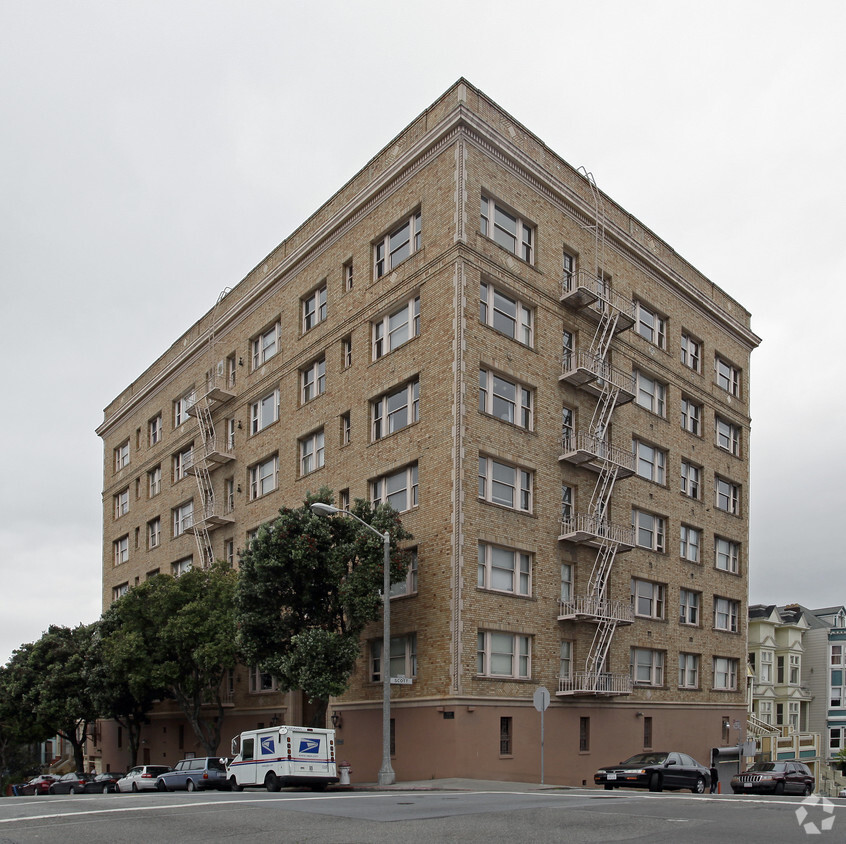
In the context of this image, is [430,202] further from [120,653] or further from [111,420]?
[111,420]

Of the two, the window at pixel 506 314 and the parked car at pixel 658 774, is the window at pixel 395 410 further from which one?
the parked car at pixel 658 774

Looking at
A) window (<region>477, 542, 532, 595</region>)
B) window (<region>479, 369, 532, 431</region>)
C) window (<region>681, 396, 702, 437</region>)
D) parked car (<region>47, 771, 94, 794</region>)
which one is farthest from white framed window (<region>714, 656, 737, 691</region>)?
parked car (<region>47, 771, 94, 794</region>)

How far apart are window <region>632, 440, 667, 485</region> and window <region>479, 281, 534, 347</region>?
27.2 feet

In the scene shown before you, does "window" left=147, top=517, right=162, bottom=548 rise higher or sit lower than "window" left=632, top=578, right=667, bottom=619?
higher

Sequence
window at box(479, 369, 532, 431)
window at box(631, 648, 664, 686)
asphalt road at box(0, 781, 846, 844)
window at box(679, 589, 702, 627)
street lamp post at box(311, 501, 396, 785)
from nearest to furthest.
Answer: asphalt road at box(0, 781, 846, 844)
street lamp post at box(311, 501, 396, 785)
window at box(479, 369, 532, 431)
window at box(631, 648, 664, 686)
window at box(679, 589, 702, 627)

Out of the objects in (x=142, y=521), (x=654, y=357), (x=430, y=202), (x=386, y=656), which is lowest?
(x=386, y=656)

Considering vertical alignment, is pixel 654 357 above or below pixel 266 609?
above

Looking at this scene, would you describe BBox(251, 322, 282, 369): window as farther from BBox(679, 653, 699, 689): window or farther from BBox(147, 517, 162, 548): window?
BBox(679, 653, 699, 689): window

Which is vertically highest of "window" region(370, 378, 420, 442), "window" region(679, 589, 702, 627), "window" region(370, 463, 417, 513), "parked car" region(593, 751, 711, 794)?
"window" region(370, 378, 420, 442)

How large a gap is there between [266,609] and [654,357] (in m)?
20.8

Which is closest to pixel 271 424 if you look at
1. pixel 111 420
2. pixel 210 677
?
pixel 210 677

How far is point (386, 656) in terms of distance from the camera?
90.3 ft

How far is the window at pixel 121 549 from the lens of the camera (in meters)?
59.7

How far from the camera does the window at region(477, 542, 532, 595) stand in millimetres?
30766
